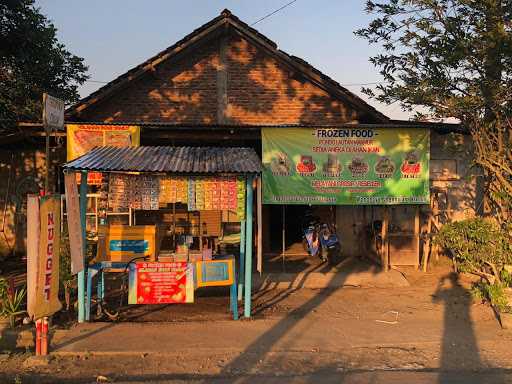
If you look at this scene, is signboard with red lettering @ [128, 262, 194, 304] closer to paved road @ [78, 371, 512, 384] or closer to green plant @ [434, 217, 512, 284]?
paved road @ [78, 371, 512, 384]

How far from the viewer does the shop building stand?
11234mm

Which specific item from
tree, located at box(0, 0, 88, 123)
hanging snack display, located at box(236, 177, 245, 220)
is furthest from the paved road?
tree, located at box(0, 0, 88, 123)

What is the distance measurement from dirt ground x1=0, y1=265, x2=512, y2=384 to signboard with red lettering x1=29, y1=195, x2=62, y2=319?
2.13ft

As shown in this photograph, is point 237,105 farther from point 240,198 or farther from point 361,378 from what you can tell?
point 361,378

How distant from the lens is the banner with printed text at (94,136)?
29.9 ft

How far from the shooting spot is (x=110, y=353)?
561cm

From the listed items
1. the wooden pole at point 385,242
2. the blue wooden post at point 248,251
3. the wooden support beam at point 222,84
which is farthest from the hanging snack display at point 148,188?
the wooden pole at point 385,242

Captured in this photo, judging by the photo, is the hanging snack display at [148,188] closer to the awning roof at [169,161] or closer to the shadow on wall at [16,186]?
the awning roof at [169,161]

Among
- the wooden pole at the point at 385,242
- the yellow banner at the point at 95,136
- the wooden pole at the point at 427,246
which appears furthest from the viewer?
the wooden pole at the point at 427,246

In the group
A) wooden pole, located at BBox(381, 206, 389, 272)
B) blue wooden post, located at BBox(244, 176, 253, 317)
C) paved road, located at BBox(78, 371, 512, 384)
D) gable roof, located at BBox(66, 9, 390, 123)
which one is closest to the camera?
paved road, located at BBox(78, 371, 512, 384)

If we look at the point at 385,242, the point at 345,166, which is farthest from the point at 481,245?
the point at 385,242

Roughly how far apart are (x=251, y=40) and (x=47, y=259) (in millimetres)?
8198

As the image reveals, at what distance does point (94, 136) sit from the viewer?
9.20m

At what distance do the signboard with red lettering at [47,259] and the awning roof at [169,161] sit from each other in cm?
107
